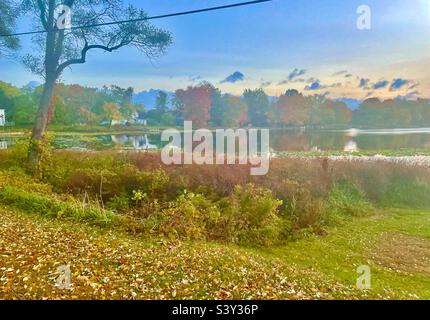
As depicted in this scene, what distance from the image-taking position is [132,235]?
19.3 feet

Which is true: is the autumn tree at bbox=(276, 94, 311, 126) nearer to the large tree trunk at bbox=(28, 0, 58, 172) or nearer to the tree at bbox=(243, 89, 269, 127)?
the tree at bbox=(243, 89, 269, 127)

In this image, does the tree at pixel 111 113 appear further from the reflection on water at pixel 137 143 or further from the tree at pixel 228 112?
the reflection on water at pixel 137 143

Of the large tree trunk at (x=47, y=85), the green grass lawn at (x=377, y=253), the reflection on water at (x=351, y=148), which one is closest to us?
the green grass lawn at (x=377, y=253)

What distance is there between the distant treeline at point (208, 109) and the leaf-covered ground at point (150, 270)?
1212 inches

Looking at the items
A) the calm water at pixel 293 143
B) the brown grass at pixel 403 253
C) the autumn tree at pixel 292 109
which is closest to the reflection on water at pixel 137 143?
the calm water at pixel 293 143

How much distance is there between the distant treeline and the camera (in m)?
41.4

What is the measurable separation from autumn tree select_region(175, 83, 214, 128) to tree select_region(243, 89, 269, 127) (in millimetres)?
13678

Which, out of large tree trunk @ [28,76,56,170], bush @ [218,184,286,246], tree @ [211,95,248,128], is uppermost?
tree @ [211,95,248,128]

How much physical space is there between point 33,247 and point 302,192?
6.94 metres

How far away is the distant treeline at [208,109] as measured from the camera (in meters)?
41.4

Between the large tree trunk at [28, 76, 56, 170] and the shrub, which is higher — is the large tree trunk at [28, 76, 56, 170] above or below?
above

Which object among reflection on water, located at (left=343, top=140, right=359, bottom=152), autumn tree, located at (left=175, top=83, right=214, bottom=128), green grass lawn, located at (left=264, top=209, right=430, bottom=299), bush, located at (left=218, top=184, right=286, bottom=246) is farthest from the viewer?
autumn tree, located at (left=175, top=83, right=214, bottom=128)

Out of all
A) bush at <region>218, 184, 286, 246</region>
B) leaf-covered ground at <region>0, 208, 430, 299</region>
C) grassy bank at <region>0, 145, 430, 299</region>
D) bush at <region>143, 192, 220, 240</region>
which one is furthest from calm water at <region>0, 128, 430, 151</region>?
leaf-covered ground at <region>0, 208, 430, 299</region>
